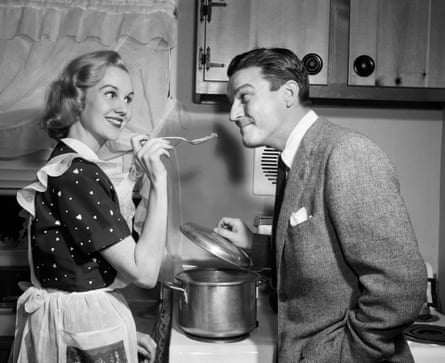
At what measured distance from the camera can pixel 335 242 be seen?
122 centimetres

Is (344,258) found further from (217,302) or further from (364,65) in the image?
(364,65)

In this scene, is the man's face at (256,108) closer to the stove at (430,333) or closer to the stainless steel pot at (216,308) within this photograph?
the stainless steel pot at (216,308)

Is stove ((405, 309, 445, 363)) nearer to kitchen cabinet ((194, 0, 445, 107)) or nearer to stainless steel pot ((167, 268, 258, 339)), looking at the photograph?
stainless steel pot ((167, 268, 258, 339))

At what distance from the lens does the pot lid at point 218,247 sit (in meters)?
1.49

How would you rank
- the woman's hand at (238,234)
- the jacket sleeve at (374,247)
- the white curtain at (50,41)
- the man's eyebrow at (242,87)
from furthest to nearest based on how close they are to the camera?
1. the white curtain at (50,41)
2. the woman's hand at (238,234)
3. the man's eyebrow at (242,87)
4. the jacket sleeve at (374,247)

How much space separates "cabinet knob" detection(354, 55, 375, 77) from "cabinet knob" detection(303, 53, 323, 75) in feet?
0.38

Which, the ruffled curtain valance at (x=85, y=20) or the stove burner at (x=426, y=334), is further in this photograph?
the ruffled curtain valance at (x=85, y=20)

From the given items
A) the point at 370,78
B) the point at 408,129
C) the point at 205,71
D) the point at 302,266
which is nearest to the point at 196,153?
the point at 205,71

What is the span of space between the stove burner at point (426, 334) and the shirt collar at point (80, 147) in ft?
3.30

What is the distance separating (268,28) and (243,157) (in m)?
0.51

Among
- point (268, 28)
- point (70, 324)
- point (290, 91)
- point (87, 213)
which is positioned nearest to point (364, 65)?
point (268, 28)

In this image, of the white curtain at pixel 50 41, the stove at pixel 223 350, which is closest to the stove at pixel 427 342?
the stove at pixel 223 350

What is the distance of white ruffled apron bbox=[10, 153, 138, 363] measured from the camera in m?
1.30

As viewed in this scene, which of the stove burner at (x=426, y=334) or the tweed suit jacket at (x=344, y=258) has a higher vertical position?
the tweed suit jacket at (x=344, y=258)
